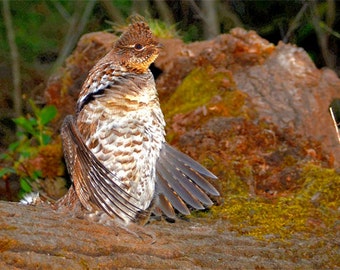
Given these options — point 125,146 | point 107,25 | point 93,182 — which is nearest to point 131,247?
point 93,182

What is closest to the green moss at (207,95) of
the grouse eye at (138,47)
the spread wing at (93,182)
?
the grouse eye at (138,47)

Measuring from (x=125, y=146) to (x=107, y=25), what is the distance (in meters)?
6.68

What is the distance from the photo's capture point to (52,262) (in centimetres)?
287

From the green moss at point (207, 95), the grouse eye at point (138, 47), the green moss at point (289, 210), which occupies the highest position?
the grouse eye at point (138, 47)

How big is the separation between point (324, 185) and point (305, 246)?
861mm

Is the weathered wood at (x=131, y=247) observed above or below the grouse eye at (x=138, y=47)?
below

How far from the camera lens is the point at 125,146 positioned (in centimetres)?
373

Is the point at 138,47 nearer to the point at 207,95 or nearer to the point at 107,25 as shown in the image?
the point at 207,95

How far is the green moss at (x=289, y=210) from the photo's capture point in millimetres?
3852

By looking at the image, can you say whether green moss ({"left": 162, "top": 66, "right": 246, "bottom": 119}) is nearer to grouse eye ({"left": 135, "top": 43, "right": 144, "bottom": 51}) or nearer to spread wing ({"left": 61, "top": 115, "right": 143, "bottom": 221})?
grouse eye ({"left": 135, "top": 43, "right": 144, "bottom": 51})

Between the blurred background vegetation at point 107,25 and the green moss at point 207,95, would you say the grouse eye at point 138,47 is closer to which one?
the green moss at point 207,95

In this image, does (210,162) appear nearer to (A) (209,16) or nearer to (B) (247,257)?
(B) (247,257)

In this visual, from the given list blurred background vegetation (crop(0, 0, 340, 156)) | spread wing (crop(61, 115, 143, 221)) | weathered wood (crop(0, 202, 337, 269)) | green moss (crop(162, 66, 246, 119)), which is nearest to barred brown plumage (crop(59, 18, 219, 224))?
spread wing (crop(61, 115, 143, 221))

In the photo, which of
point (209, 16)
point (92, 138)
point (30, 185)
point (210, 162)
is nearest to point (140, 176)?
point (92, 138)
